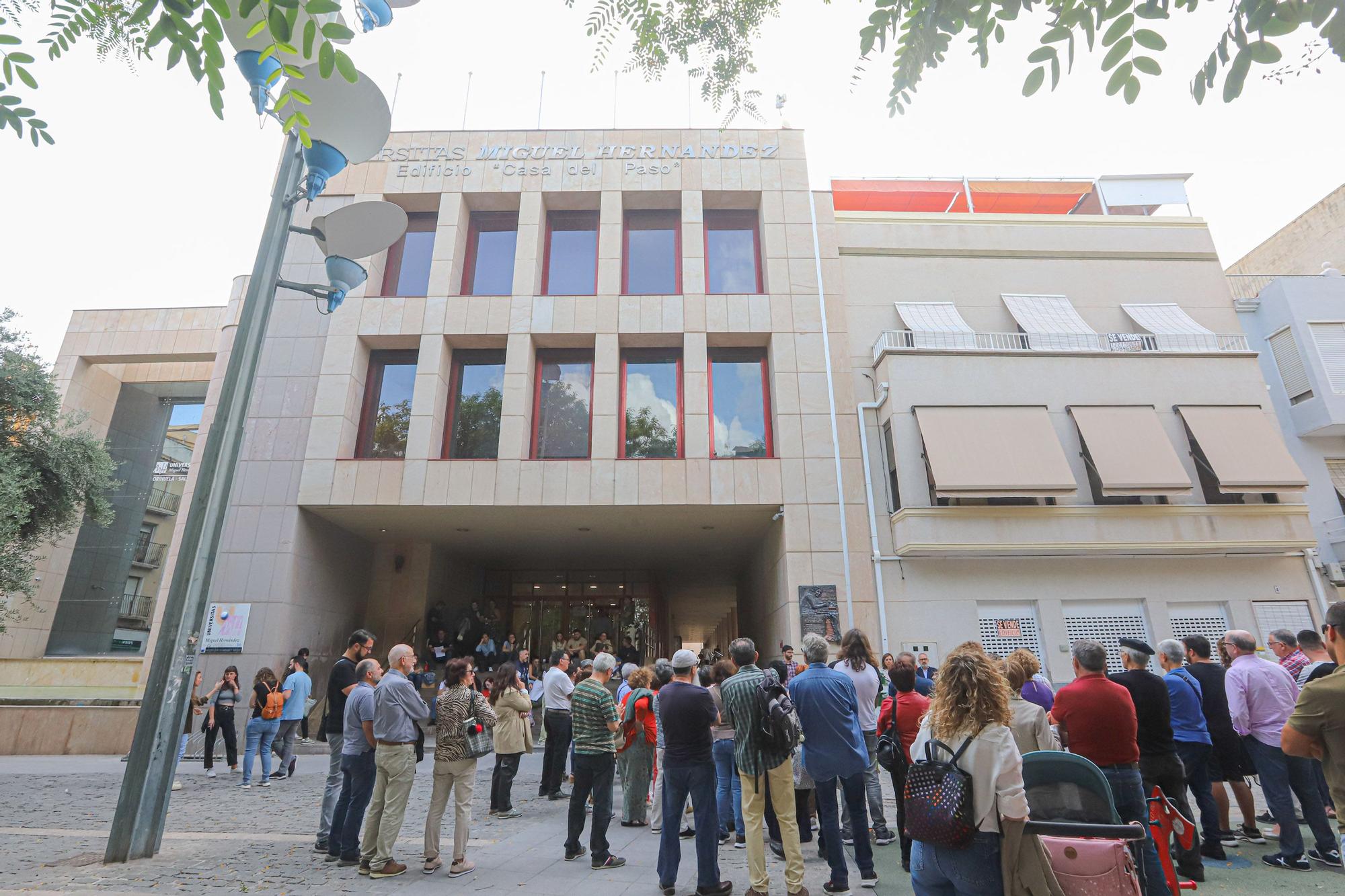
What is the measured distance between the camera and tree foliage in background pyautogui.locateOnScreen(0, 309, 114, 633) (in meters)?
14.8

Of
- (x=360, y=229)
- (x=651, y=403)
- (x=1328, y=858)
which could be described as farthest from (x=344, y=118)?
(x=651, y=403)

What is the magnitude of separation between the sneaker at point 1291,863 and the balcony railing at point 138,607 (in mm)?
32279

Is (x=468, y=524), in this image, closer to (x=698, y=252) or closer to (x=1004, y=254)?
(x=698, y=252)

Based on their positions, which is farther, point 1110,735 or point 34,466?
point 34,466

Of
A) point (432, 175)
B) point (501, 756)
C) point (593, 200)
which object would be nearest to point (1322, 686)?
point (501, 756)

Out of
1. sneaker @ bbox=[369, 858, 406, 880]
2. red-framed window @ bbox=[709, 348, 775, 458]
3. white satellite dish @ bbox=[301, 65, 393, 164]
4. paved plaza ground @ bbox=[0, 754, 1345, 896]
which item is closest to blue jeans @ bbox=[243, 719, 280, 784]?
paved plaza ground @ bbox=[0, 754, 1345, 896]

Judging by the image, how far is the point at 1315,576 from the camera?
15.5 metres

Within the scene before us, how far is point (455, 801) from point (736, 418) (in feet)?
42.2

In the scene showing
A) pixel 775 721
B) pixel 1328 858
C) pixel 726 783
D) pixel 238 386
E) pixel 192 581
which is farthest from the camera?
pixel 238 386

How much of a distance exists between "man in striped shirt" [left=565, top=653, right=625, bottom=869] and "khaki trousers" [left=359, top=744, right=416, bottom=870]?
1.56 meters

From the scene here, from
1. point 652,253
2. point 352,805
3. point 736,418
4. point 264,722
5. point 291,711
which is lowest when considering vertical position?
point 352,805

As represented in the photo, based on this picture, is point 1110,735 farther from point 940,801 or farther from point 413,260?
point 413,260

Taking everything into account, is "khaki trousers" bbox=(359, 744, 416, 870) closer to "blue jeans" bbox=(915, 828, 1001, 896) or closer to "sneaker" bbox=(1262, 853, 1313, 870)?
"blue jeans" bbox=(915, 828, 1001, 896)

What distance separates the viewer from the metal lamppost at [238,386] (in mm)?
5969
